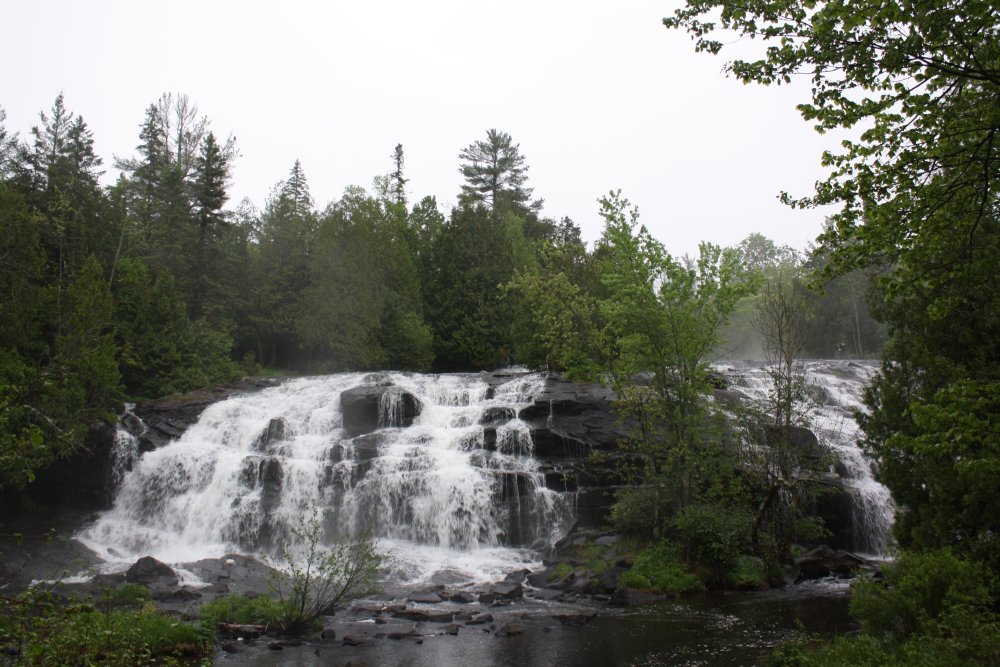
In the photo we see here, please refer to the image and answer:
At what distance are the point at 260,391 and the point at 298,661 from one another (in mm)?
19712

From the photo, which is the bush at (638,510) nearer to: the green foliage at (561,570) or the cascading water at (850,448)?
the green foliage at (561,570)

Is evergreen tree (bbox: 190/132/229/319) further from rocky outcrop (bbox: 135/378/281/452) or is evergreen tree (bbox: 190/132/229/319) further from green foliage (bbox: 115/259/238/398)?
rocky outcrop (bbox: 135/378/281/452)

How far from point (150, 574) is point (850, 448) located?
20894mm

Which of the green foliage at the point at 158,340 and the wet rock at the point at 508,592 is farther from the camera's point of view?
the green foliage at the point at 158,340

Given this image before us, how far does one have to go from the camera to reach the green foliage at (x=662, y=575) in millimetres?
15609

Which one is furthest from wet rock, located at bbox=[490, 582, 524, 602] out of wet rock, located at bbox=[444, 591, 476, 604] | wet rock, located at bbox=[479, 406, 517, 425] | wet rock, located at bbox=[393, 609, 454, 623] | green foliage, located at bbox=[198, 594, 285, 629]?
wet rock, located at bbox=[479, 406, 517, 425]

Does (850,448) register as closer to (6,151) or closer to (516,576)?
(516,576)

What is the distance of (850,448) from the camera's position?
22.0 meters

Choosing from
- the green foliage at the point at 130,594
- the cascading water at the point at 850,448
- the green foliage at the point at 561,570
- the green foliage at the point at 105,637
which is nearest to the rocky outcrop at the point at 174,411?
the green foliage at the point at 130,594

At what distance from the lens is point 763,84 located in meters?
6.82

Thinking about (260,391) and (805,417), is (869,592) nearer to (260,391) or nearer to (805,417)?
(805,417)

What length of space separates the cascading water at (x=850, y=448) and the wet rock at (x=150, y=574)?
16.5m

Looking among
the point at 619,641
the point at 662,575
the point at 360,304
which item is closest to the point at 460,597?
the point at 619,641

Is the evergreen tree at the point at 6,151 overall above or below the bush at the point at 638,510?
above
